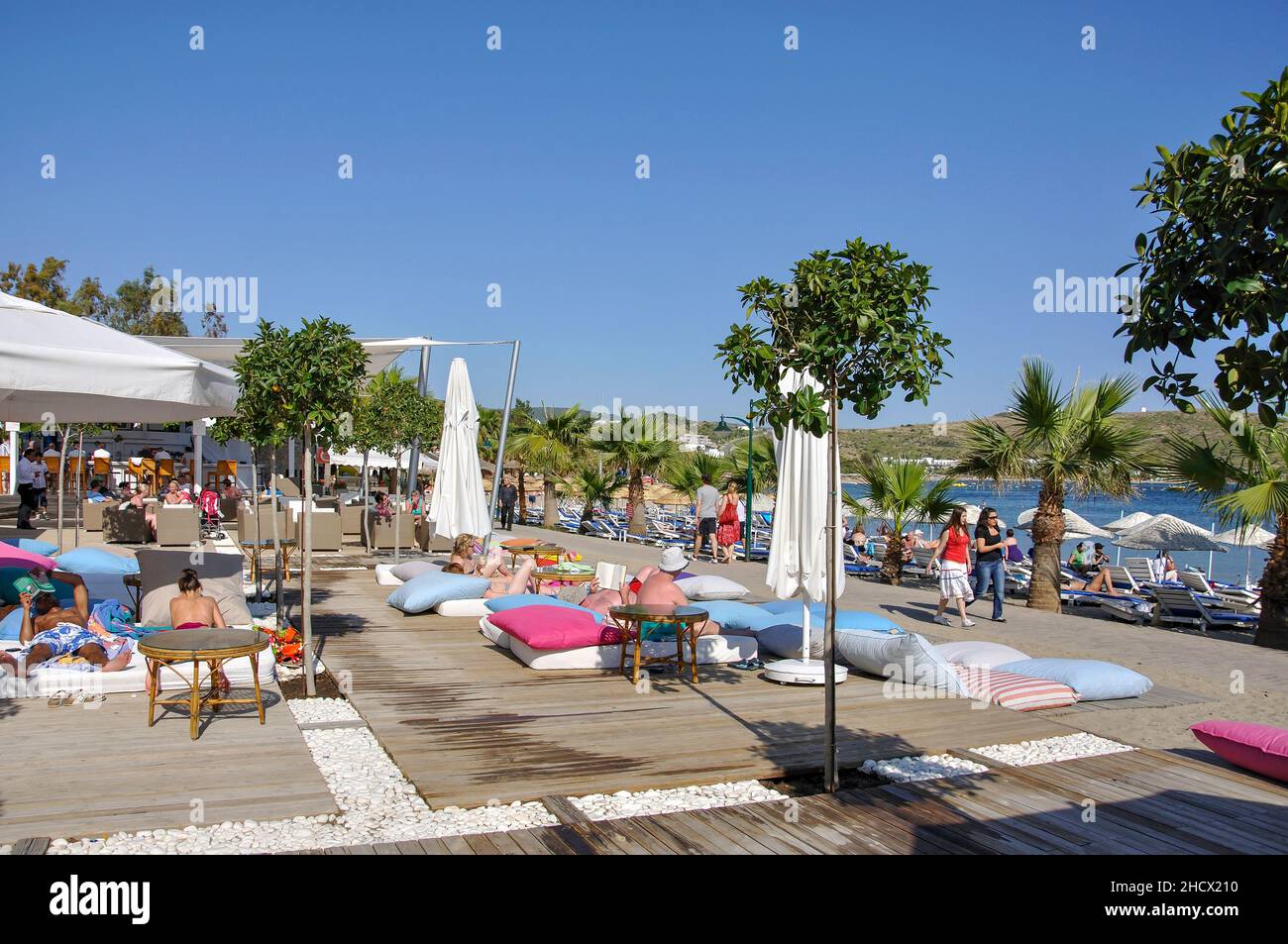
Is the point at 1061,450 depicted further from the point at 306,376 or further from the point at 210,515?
the point at 210,515

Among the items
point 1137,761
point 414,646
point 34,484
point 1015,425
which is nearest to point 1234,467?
point 1015,425

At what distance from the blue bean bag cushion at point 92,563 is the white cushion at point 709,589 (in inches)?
253

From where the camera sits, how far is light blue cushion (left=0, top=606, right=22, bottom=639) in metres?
7.02

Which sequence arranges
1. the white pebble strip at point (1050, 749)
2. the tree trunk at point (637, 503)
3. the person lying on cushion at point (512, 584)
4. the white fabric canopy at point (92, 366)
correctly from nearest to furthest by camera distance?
the white fabric canopy at point (92, 366) → the white pebble strip at point (1050, 749) → the person lying on cushion at point (512, 584) → the tree trunk at point (637, 503)

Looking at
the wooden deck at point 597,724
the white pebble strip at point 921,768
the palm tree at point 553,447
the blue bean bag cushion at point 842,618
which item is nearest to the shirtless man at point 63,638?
the wooden deck at point 597,724

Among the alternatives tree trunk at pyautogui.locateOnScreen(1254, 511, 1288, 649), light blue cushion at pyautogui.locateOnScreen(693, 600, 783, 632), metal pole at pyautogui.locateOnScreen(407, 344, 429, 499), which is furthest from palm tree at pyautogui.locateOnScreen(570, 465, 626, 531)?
tree trunk at pyautogui.locateOnScreen(1254, 511, 1288, 649)

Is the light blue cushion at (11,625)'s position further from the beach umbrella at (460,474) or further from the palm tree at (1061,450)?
the palm tree at (1061,450)

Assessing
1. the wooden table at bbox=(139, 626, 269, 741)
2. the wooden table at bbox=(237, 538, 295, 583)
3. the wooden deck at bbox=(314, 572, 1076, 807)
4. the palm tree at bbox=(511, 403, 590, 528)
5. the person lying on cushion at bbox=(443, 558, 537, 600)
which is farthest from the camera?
the palm tree at bbox=(511, 403, 590, 528)

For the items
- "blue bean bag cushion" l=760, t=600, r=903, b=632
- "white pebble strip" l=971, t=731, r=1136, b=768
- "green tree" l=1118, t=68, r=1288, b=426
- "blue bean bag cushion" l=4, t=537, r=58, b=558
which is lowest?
"white pebble strip" l=971, t=731, r=1136, b=768

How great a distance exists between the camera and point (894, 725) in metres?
6.31

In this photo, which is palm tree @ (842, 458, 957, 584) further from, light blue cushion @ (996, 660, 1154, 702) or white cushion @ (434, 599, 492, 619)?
light blue cushion @ (996, 660, 1154, 702)

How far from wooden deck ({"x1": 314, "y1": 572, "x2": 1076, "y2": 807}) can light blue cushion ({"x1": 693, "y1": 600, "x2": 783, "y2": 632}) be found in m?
1.12

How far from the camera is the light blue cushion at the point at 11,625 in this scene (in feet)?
23.0

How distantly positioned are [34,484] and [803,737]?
1788 centimetres
